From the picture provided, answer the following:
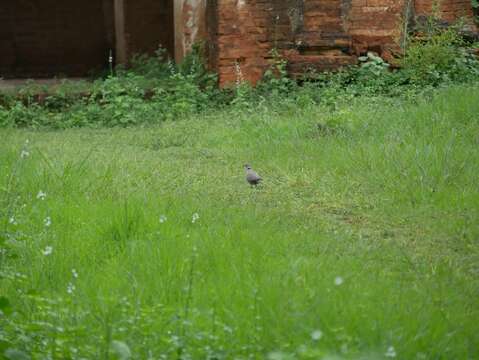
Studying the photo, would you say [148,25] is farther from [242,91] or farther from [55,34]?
[242,91]

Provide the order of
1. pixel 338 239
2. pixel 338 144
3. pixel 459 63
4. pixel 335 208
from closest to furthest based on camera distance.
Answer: pixel 338 239, pixel 335 208, pixel 338 144, pixel 459 63

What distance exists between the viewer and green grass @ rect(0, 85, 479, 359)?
3.12 meters

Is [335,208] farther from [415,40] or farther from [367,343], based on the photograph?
[415,40]

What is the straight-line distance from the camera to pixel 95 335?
10.5 ft

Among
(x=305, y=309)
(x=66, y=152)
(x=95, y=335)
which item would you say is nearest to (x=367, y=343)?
(x=305, y=309)

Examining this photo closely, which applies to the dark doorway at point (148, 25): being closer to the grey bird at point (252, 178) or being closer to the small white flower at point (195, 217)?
the grey bird at point (252, 178)

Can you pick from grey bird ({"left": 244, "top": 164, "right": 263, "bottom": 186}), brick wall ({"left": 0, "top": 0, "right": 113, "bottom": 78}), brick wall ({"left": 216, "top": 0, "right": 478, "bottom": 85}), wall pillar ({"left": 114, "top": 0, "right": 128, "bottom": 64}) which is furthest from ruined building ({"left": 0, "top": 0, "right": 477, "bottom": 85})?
brick wall ({"left": 0, "top": 0, "right": 113, "bottom": 78})

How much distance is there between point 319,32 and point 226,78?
4.20ft

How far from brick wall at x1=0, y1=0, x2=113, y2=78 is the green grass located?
8359 mm

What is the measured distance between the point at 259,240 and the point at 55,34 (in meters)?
12.7

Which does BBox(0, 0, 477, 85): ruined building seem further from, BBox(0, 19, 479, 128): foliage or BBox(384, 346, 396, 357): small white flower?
BBox(384, 346, 396, 357): small white flower

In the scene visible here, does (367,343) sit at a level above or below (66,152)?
above

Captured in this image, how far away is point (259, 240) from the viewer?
4.41m

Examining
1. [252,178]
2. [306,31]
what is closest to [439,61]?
[306,31]
